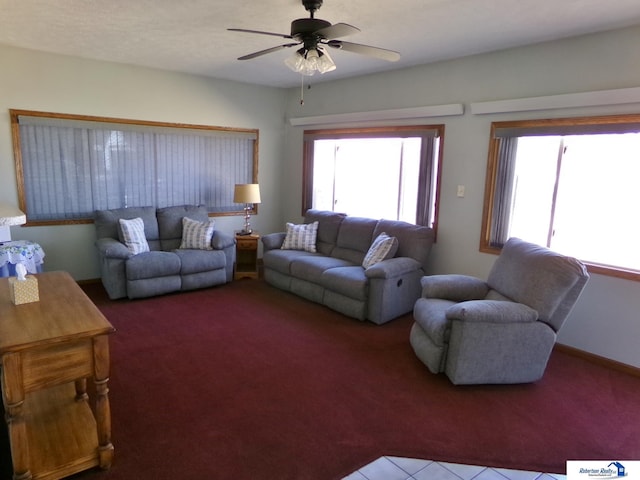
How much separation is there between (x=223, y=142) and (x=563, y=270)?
450 cm

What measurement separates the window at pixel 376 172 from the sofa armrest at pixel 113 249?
101 inches

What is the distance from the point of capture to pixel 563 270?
2914mm

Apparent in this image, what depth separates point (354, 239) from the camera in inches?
197

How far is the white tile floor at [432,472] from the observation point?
7.16 feet

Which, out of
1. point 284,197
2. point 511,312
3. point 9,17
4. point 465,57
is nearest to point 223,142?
point 284,197

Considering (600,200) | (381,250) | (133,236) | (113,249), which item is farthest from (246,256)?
(600,200)

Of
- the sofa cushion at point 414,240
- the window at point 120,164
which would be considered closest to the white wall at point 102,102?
the window at point 120,164

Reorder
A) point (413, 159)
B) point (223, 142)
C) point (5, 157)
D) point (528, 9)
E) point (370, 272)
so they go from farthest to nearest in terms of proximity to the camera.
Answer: point (223, 142) → point (413, 159) → point (5, 157) → point (370, 272) → point (528, 9)

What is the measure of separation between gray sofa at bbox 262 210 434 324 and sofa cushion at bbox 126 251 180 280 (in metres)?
1.11

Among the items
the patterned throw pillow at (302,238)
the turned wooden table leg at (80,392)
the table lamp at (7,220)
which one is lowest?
the turned wooden table leg at (80,392)

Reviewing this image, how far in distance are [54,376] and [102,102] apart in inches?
155

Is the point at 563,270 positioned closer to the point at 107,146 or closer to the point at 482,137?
the point at 482,137

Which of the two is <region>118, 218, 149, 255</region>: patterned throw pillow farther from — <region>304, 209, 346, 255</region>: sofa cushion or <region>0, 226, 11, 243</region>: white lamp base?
<region>304, 209, 346, 255</region>: sofa cushion

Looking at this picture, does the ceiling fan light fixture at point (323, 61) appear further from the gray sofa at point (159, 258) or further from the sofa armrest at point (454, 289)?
the gray sofa at point (159, 258)
